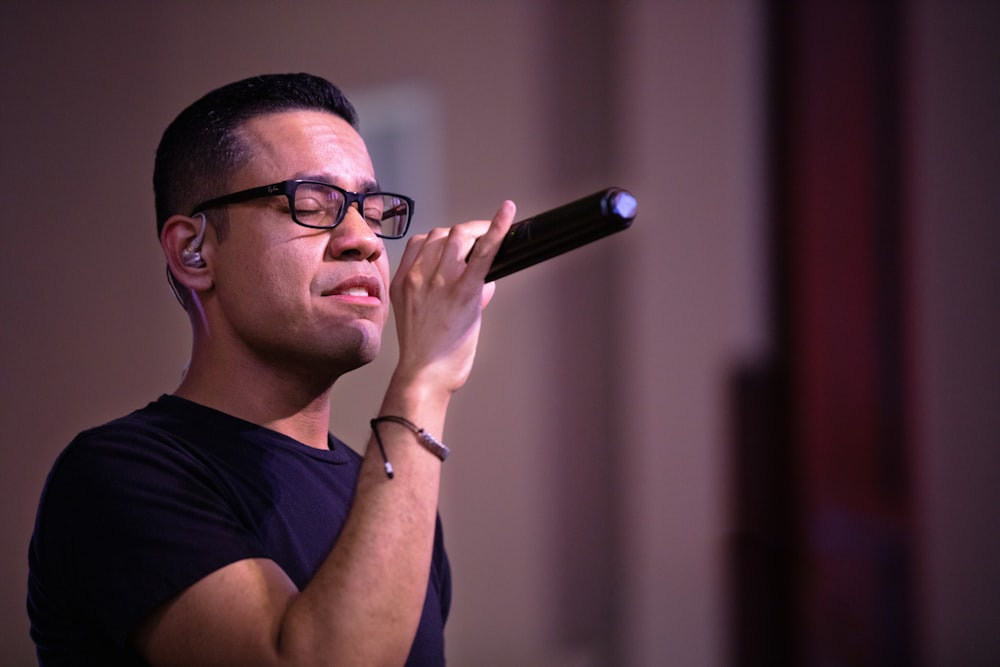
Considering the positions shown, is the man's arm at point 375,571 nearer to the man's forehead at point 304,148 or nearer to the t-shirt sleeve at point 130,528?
the t-shirt sleeve at point 130,528

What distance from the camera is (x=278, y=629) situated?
81cm

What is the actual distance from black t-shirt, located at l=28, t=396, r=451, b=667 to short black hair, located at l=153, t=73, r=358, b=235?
31 centimetres

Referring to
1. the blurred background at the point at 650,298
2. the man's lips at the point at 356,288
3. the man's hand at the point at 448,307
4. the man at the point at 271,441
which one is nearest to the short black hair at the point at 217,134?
the man at the point at 271,441

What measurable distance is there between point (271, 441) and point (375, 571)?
13.5 inches

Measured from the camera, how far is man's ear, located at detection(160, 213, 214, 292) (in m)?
1.17

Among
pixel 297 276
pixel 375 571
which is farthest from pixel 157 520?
pixel 297 276

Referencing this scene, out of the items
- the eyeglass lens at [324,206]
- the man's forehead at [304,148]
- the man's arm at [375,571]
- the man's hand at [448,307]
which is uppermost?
the man's forehead at [304,148]

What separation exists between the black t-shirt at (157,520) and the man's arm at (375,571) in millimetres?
40

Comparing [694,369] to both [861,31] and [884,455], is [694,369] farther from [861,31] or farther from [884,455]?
[861,31]

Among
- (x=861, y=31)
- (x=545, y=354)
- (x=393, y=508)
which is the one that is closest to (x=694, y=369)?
(x=545, y=354)

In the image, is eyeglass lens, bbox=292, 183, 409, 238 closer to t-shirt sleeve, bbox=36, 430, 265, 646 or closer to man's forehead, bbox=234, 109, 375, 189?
man's forehead, bbox=234, 109, 375, 189

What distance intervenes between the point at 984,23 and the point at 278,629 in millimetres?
2475

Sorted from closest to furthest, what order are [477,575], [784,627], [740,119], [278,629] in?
[278,629] → [784,627] → [740,119] → [477,575]

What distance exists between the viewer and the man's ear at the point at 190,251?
3.84ft
